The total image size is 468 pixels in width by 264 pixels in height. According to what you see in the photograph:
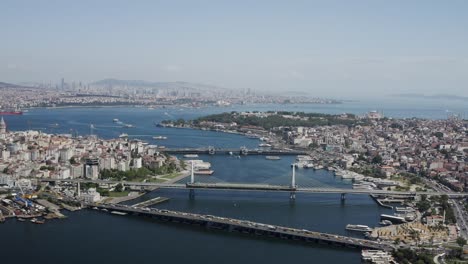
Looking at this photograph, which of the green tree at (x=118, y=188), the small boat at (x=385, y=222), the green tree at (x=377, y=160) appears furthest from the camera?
the green tree at (x=377, y=160)

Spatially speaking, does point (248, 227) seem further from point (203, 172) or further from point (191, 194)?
point (203, 172)

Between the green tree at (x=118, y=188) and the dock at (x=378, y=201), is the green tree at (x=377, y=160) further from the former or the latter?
the green tree at (x=118, y=188)

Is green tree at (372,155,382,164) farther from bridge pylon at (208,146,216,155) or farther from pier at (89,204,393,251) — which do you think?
pier at (89,204,393,251)

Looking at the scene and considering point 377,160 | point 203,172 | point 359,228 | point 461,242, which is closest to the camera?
point 461,242

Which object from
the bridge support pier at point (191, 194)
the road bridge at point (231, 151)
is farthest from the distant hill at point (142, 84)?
the bridge support pier at point (191, 194)

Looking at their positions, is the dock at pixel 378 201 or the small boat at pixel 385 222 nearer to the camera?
the small boat at pixel 385 222

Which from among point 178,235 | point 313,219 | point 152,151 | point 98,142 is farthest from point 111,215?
point 98,142

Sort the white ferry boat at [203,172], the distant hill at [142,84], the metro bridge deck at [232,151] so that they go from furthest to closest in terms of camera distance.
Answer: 1. the distant hill at [142,84]
2. the metro bridge deck at [232,151]
3. the white ferry boat at [203,172]

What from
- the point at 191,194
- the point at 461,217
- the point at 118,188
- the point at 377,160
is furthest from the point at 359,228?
the point at 377,160

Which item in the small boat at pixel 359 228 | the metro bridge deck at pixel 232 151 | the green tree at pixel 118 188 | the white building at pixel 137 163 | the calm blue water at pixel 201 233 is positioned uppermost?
the white building at pixel 137 163
